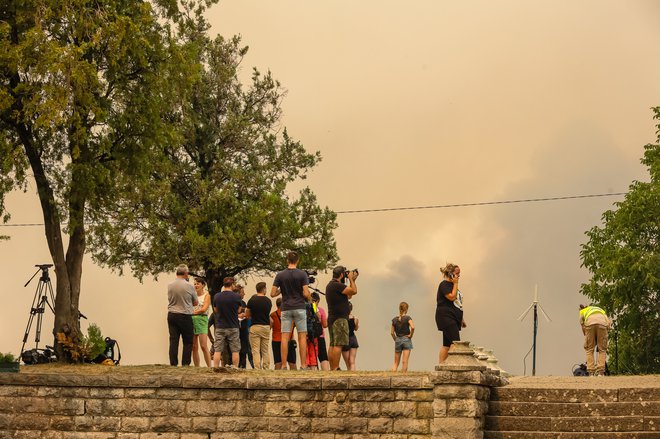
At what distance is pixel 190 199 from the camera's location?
44.3 metres

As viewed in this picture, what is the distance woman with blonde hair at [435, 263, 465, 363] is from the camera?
72.3ft

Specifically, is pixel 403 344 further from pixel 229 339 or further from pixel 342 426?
pixel 342 426

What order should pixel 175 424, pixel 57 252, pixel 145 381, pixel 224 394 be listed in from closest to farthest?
1. pixel 224 394
2. pixel 175 424
3. pixel 145 381
4. pixel 57 252

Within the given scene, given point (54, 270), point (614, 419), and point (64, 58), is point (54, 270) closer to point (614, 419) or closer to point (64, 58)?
point (64, 58)

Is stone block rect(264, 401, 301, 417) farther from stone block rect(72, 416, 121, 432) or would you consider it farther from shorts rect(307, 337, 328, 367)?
shorts rect(307, 337, 328, 367)

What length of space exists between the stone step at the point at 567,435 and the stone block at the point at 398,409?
1.19 m

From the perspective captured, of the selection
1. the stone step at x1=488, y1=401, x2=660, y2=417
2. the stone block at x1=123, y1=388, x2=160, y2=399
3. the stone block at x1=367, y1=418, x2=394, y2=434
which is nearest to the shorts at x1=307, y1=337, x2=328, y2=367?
the stone block at x1=123, y1=388, x2=160, y2=399

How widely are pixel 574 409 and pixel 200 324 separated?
7.98m

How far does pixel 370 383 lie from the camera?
64.8ft

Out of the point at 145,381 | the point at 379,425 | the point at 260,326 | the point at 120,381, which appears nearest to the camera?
the point at 379,425

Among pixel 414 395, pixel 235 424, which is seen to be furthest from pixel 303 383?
pixel 414 395

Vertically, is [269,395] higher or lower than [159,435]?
higher

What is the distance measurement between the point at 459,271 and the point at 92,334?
8.76 m

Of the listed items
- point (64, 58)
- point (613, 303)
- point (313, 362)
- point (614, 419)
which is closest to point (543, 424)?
point (614, 419)
